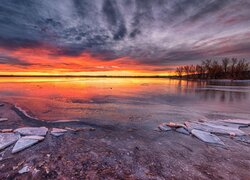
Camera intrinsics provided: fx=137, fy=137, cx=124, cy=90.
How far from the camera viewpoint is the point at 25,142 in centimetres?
326

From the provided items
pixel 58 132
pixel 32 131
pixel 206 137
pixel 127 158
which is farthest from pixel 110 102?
pixel 127 158

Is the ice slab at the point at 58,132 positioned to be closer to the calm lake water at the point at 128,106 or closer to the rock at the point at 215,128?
the calm lake water at the point at 128,106

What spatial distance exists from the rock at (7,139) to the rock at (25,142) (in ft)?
0.50

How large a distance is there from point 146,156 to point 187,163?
79 centimetres

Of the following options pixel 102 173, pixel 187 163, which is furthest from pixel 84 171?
pixel 187 163

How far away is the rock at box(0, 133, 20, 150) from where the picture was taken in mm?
3138

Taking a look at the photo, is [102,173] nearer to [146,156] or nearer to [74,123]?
[146,156]

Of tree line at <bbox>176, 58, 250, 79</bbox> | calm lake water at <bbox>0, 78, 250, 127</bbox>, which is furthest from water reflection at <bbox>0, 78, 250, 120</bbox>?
tree line at <bbox>176, 58, 250, 79</bbox>

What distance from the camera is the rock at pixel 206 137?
3.59 meters

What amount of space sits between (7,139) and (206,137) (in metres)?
5.18

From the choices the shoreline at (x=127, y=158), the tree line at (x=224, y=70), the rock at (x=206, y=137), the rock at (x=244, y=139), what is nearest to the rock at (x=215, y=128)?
the rock at (x=244, y=139)

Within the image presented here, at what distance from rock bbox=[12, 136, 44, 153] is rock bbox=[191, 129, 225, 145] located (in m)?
4.24

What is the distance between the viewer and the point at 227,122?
201 inches

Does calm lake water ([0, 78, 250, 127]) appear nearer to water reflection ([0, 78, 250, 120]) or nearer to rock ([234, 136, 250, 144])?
water reflection ([0, 78, 250, 120])
